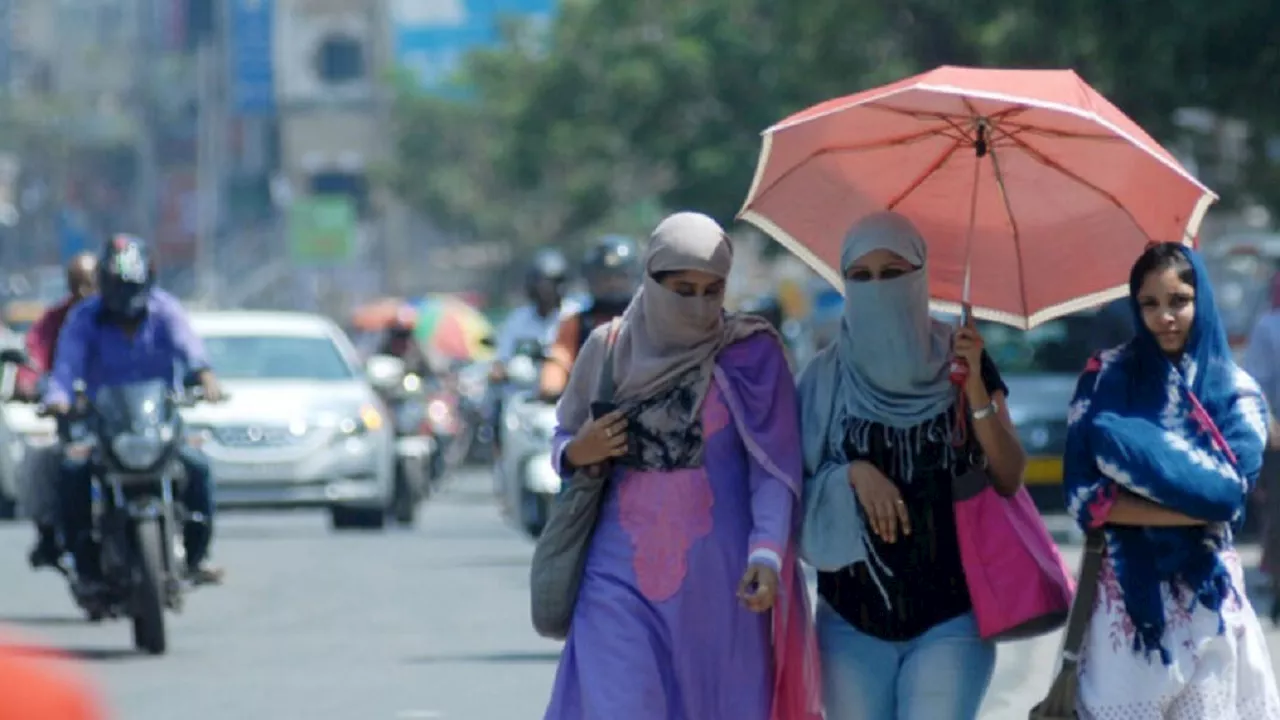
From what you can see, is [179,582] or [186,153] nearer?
[179,582]

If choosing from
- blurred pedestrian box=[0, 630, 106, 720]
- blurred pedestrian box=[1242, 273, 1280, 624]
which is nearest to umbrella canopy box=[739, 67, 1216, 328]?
blurred pedestrian box=[0, 630, 106, 720]

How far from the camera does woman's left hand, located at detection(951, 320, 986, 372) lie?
579cm

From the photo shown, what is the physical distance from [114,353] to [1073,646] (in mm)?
7220

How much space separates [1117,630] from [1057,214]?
44.6 inches

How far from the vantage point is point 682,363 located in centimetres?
585

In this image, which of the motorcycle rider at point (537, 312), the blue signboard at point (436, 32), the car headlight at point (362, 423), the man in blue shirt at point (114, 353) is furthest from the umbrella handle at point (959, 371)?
the blue signboard at point (436, 32)

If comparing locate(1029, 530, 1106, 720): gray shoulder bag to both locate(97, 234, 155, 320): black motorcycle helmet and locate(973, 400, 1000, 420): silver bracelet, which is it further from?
locate(97, 234, 155, 320): black motorcycle helmet

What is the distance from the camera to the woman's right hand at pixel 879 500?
5.77m

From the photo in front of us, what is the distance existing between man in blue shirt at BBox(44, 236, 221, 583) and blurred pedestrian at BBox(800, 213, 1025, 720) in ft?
22.2

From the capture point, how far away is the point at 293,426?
1973cm

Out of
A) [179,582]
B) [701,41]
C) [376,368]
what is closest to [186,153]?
[701,41]

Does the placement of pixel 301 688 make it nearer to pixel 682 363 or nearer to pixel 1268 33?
pixel 682 363

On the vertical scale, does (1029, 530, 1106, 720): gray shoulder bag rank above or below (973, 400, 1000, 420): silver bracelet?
below

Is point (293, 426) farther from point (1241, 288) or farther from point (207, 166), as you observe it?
point (207, 166)
